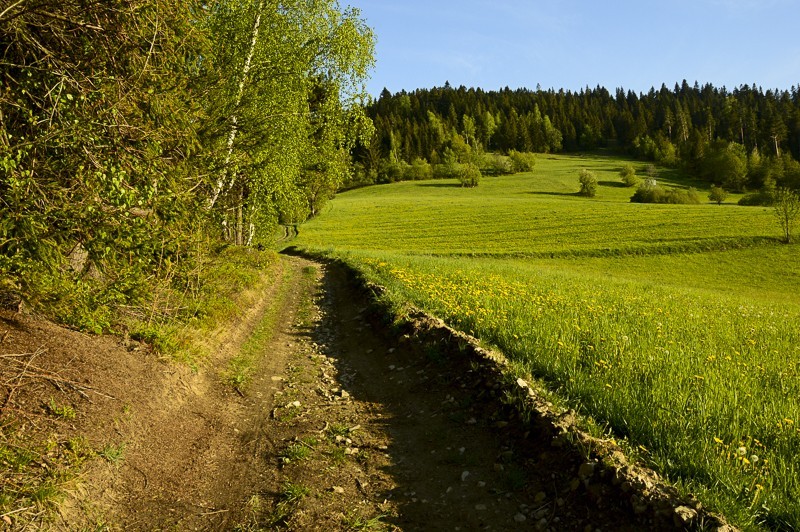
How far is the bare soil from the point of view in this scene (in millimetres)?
4555

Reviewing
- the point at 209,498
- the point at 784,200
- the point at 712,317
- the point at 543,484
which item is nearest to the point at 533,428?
the point at 543,484

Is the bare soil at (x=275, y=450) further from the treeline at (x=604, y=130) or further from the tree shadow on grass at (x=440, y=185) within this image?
the treeline at (x=604, y=130)

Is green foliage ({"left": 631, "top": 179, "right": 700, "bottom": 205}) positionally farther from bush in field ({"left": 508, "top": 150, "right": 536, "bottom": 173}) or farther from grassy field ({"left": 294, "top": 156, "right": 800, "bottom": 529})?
grassy field ({"left": 294, "top": 156, "right": 800, "bottom": 529})

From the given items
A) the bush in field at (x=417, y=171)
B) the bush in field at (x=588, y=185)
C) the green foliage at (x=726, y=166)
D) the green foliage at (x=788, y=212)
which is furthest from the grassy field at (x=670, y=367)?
the bush in field at (x=417, y=171)

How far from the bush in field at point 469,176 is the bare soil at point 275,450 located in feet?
338

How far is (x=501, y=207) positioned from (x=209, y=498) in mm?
68664

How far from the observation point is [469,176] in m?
108

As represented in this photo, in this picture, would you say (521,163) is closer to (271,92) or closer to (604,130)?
(604,130)

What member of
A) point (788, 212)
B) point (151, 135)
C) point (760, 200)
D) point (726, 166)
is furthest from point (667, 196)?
point (151, 135)

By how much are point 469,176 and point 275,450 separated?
10619 cm

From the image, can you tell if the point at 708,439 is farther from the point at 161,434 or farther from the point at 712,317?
the point at 712,317

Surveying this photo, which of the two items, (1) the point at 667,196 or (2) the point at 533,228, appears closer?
(2) the point at 533,228

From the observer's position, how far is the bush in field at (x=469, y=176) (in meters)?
108

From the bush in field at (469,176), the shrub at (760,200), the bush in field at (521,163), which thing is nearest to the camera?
the shrub at (760,200)
